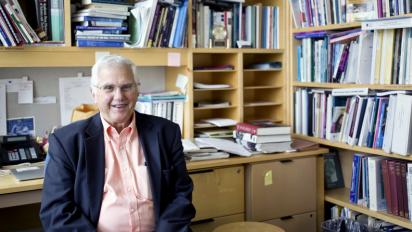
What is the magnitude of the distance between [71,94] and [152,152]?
41.4 inches

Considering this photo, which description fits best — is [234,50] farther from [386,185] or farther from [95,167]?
[95,167]

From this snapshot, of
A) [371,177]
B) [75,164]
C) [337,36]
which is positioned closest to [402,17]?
[337,36]

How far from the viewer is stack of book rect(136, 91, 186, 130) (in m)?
2.80

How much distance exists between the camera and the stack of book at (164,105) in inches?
110

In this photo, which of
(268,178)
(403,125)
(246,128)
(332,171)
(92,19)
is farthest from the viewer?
(332,171)

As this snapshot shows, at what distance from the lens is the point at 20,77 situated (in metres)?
2.63

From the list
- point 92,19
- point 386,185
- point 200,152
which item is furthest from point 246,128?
point 92,19

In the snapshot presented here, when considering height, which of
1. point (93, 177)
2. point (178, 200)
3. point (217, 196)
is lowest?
point (217, 196)

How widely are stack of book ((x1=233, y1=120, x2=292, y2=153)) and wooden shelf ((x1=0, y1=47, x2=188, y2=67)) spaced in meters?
0.57

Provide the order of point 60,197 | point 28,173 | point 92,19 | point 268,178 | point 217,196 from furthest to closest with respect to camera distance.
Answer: point 268,178
point 217,196
point 92,19
point 28,173
point 60,197

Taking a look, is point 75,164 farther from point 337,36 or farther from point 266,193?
point 337,36

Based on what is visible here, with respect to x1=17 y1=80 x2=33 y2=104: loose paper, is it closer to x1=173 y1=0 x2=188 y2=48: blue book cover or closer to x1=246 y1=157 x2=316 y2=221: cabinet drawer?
x1=173 y1=0 x2=188 y2=48: blue book cover

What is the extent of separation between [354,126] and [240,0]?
1.03m

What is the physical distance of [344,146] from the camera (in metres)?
2.76
